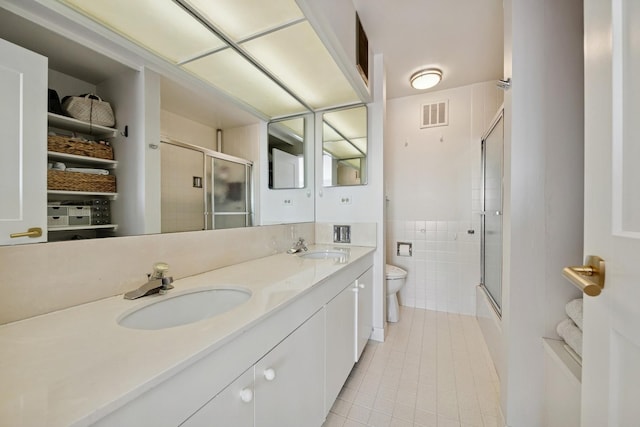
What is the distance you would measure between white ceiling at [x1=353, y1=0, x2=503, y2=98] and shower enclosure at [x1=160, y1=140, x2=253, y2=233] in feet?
4.59

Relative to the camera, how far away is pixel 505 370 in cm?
123

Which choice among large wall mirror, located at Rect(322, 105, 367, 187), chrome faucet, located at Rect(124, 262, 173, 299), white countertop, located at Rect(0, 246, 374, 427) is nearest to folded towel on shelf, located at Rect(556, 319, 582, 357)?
white countertop, located at Rect(0, 246, 374, 427)

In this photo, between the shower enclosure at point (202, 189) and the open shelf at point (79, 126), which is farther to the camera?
the shower enclosure at point (202, 189)

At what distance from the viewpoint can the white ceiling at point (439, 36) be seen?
1650 mm

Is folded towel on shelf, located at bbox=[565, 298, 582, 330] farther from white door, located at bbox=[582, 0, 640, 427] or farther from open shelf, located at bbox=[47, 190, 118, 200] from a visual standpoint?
open shelf, located at bbox=[47, 190, 118, 200]

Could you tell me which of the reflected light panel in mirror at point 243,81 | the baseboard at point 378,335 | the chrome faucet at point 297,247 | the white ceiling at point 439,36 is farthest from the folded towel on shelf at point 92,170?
the baseboard at point 378,335

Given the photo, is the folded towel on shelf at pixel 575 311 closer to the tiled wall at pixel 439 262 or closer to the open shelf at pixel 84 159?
the tiled wall at pixel 439 262

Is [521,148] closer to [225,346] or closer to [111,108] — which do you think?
[225,346]

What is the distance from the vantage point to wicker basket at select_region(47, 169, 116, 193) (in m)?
0.75

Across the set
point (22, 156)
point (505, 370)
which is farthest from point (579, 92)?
point (22, 156)

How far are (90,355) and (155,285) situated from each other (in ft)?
1.26

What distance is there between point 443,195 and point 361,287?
163 cm

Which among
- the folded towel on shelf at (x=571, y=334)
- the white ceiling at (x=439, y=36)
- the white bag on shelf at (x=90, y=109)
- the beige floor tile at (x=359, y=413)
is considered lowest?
the beige floor tile at (x=359, y=413)

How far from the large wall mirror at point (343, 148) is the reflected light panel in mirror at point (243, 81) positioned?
42 centimetres
